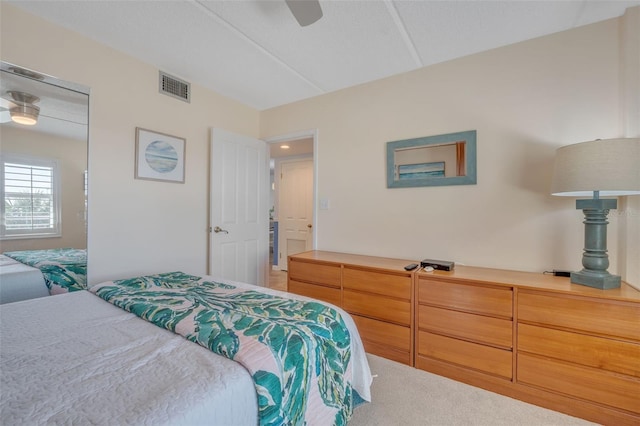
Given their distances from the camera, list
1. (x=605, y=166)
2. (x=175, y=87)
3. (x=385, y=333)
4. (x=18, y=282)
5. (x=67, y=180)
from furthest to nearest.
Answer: (x=175, y=87) → (x=385, y=333) → (x=67, y=180) → (x=18, y=282) → (x=605, y=166)

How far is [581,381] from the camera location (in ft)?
5.16

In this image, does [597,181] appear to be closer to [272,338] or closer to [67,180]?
→ [272,338]

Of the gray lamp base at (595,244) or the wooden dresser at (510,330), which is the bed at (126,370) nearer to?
the wooden dresser at (510,330)

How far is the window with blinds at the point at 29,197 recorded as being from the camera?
6.06 ft

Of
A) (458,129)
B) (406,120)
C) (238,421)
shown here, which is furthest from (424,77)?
(238,421)

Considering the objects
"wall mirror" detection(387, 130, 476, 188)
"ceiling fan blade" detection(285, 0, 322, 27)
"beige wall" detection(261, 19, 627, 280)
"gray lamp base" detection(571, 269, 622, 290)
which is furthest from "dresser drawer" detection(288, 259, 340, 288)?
"ceiling fan blade" detection(285, 0, 322, 27)

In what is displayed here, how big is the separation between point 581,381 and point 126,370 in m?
2.29

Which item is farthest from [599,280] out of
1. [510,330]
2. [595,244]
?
[510,330]

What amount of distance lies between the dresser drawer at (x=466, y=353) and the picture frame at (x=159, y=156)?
266cm

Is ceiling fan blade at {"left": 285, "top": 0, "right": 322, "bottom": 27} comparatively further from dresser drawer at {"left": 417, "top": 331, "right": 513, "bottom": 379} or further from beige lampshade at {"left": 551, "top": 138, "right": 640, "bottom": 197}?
dresser drawer at {"left": 417, "top": 331, "right": 513, "bottom": 379}

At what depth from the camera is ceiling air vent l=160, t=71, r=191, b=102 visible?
2.61 m

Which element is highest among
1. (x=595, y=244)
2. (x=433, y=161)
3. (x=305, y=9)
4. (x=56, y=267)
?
(x=305, y=9)

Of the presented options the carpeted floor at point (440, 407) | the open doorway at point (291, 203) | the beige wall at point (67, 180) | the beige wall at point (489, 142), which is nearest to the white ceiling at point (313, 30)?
the beige wall at point (489, 142)

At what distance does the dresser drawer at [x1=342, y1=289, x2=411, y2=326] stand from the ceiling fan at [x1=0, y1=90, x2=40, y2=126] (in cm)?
269
